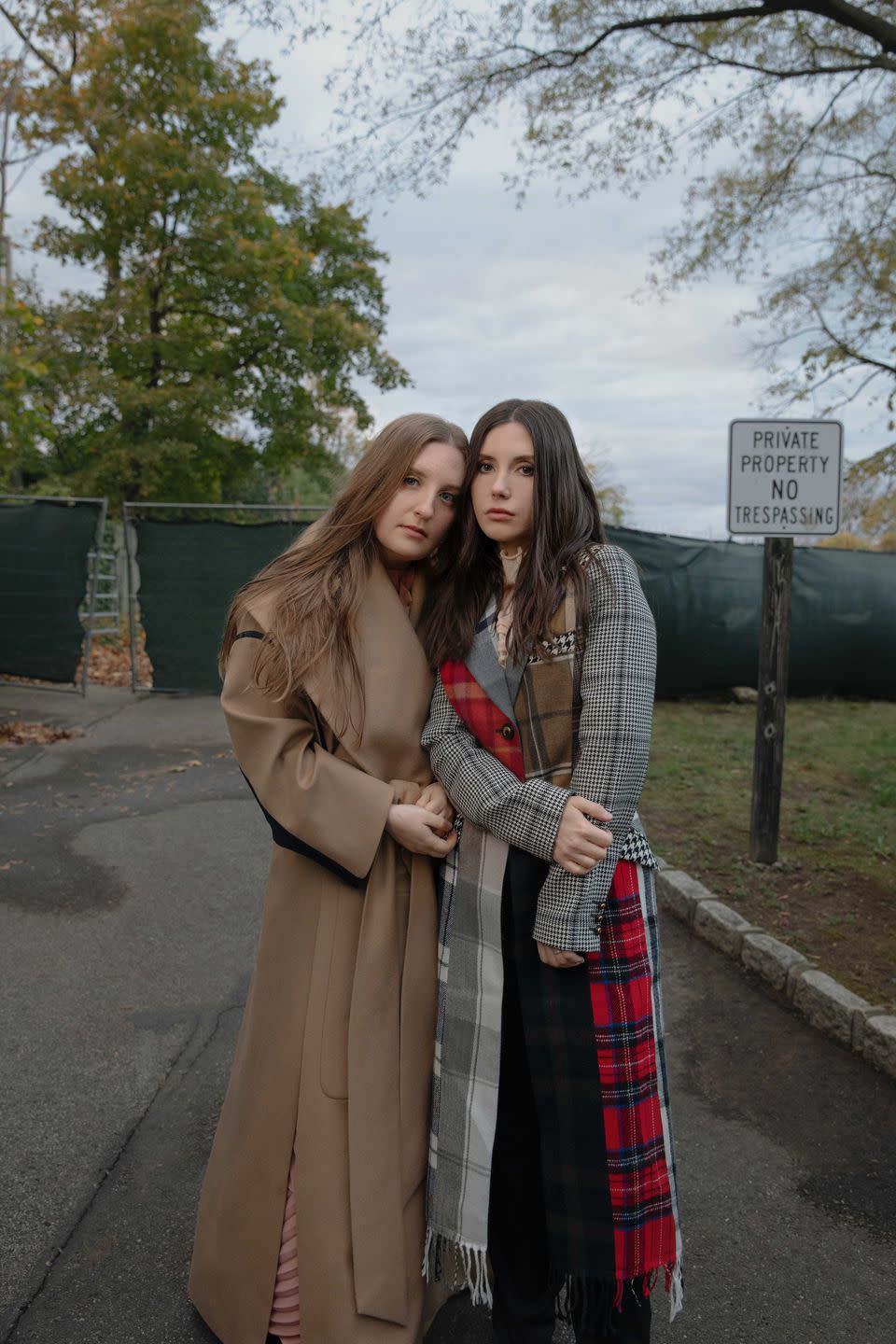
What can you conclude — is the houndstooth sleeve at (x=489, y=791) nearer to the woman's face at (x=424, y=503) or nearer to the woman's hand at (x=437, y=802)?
the woman's hand at (x=437, y=802)

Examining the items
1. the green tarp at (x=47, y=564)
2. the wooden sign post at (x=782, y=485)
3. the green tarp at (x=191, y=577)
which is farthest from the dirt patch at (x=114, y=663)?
the wooden sign post at (x=782, y=485)

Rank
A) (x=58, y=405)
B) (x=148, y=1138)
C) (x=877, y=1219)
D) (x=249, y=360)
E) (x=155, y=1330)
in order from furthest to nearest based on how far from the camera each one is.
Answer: (x=249, y=360)
(x=58, y=405)
(x=148, y=1138)
(x=877, y=1219)
(x=155, y=1330)

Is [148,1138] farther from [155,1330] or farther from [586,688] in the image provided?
[586,688]

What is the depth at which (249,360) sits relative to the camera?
2183 cm

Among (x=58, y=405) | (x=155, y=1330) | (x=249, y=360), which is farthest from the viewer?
(x=249, y=360)

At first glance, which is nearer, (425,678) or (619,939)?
(619,939)

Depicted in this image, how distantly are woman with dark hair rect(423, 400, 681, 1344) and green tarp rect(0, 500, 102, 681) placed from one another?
9.71 meters

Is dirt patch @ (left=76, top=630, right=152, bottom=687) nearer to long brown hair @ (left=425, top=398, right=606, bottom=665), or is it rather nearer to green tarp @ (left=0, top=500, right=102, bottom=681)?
green tarp @ (left=0, top=500, right=102, bottom=681)

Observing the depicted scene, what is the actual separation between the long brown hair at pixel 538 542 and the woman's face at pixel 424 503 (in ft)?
0.14

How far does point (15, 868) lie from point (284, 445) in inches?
730

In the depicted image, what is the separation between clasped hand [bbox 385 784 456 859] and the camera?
1.98 meters

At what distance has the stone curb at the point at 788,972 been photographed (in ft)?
12.1

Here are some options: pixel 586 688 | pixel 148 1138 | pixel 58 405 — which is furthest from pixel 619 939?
pixel 58 405

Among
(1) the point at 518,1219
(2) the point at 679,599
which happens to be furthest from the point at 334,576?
(2) the point at 679,599
